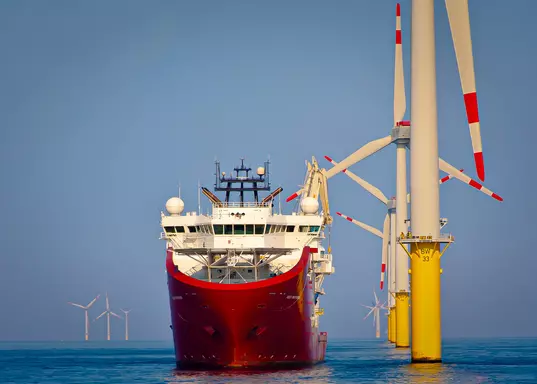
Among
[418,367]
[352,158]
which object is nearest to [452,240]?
[418,367]

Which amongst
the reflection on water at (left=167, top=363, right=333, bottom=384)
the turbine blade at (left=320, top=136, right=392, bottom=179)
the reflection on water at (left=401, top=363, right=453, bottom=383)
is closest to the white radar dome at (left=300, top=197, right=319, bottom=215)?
the reflection on water at (left=167, top=363, right=333, bottom=384)

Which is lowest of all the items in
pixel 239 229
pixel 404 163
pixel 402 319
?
pixel 402 319

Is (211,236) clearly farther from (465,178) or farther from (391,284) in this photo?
(391,284)

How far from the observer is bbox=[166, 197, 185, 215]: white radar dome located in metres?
81.5

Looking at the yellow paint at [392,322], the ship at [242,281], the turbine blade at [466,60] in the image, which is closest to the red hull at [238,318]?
the ship at [242,281]

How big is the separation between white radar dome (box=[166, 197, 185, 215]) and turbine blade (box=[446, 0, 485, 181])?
2328cm

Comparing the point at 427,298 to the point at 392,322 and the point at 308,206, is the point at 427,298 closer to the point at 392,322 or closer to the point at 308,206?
the point at 308,206

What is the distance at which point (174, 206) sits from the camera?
3209 inches

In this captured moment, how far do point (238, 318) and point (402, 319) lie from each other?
62.5 meters

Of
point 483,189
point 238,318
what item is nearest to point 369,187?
point 483,189

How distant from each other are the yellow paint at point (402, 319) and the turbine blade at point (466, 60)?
180 ft

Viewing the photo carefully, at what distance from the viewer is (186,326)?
2773 inches

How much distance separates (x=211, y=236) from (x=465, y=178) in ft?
108

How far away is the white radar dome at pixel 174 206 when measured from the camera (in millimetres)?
81500
